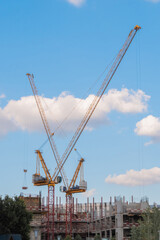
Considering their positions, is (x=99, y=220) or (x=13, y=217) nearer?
(x=13, y=217)

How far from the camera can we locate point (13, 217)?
88375 mm

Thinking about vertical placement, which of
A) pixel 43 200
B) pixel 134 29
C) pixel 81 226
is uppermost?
pixel 134 29

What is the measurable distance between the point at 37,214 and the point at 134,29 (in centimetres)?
6874

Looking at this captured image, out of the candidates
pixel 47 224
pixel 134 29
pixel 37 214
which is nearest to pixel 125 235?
pixel 37 214

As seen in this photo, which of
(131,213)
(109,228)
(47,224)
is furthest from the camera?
(47,224)

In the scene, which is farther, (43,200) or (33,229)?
(43,200)

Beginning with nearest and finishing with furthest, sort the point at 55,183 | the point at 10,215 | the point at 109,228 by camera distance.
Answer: the point at 10,215, the point at 109,228, the point at 55,183

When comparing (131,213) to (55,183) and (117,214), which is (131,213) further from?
(55,183)

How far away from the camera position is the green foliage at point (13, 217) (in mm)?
87731

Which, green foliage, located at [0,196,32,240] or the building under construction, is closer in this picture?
green foliage, located at [0,196,32,240]

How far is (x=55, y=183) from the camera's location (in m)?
170

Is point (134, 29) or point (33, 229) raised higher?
point (134, 29)

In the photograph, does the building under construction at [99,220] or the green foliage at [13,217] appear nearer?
the green foliage at [13,217]

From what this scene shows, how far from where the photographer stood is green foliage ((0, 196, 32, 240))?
288 ft
